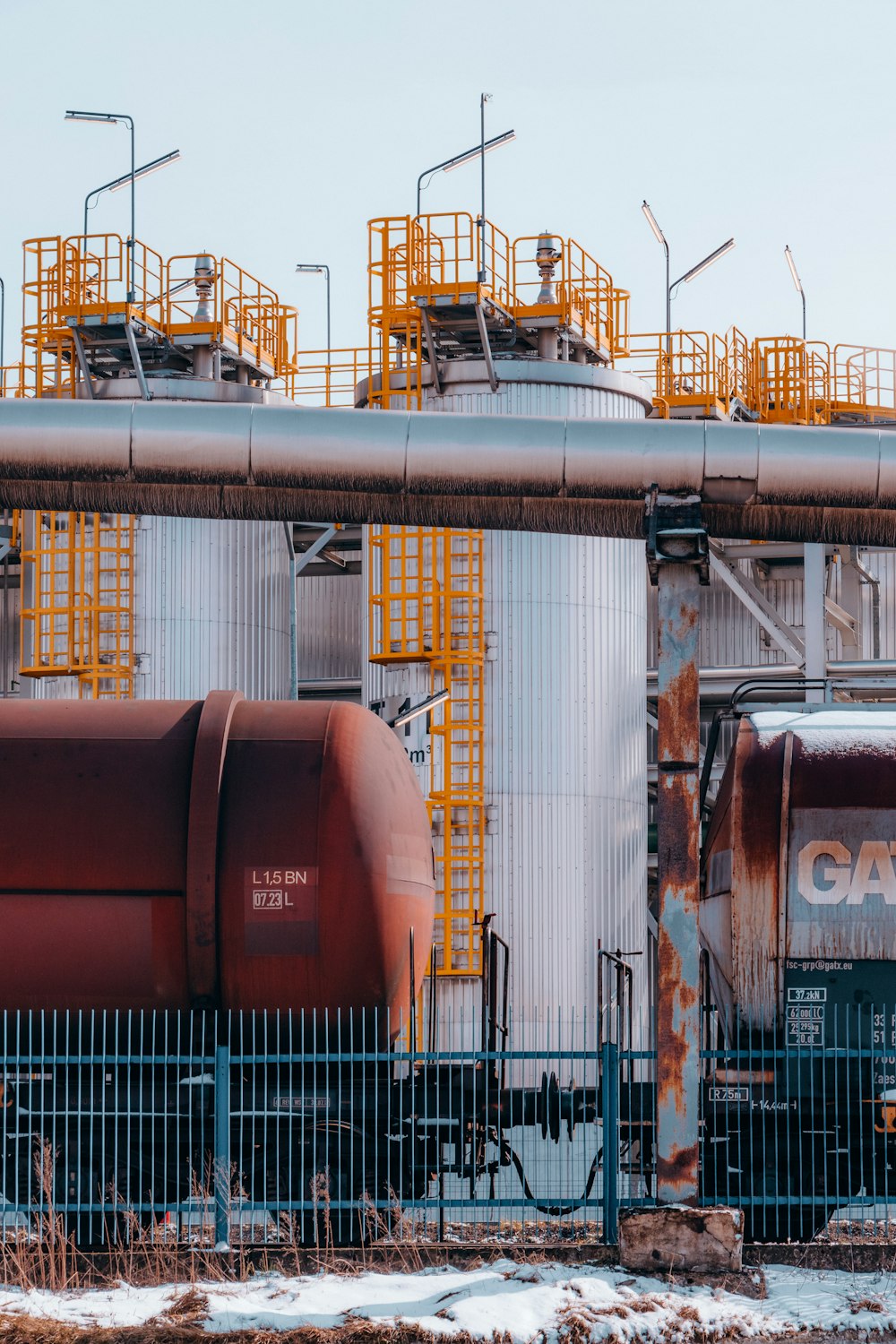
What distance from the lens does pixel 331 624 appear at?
102ft

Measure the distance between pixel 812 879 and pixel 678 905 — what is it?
6.75 ft

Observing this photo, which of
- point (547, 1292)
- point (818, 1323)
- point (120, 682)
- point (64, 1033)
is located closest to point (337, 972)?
point (64, 1033)

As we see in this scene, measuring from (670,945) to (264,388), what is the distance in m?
17.1

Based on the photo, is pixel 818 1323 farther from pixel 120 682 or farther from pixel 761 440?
pixel 120 682

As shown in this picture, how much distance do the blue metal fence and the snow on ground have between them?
0.82m

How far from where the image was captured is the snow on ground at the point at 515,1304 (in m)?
10.5

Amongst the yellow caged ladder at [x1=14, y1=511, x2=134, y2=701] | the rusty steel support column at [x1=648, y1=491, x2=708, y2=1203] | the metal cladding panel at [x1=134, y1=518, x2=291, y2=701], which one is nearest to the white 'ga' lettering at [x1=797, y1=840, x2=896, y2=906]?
the rusty steel support column at [x1=648, y1=491, x2=708, y2=1203]

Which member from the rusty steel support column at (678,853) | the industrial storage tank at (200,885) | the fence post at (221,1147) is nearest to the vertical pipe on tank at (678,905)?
the rusty steel support column at (678,853)

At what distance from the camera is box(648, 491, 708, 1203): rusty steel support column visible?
12.0m

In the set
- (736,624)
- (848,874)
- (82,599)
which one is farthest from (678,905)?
(736,624)

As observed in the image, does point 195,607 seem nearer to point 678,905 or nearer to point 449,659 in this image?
point 449,659

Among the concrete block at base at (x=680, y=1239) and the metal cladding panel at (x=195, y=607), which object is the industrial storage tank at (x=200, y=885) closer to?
the concrete block at base at (x=680, y=1239)

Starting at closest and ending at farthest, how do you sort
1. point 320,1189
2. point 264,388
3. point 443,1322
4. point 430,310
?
point 443,1322 < point 320,1189 < point 430,310 < point 264,388

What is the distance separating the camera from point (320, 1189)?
13.0 meters
